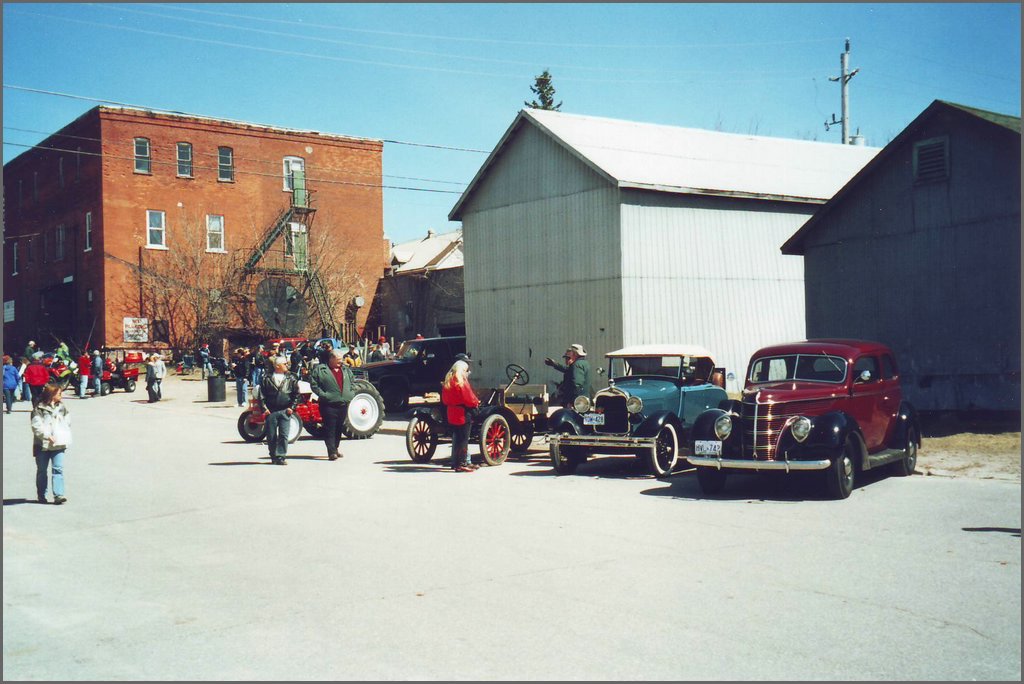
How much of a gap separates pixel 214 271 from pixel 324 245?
5.65 metres

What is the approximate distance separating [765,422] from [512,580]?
541 centimetres

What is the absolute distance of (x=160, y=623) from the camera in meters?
6.82

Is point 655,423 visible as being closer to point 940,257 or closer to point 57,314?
point 940,257

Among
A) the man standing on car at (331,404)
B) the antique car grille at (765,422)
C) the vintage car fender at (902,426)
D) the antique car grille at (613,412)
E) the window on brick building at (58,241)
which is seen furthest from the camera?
the window on brick building at (58,241)

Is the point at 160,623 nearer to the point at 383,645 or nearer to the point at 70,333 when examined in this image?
the point at 383,645

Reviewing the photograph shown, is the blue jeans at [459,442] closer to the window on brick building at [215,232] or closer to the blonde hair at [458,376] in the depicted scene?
the blonde hair at [458,376]

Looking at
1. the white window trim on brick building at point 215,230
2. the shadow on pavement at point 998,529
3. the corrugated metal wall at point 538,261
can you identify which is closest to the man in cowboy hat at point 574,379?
the shadow on pavement at point 998,529

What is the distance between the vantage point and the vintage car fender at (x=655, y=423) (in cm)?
1398

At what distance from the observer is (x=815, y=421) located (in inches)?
467

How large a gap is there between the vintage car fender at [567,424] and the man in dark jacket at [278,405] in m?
4.73

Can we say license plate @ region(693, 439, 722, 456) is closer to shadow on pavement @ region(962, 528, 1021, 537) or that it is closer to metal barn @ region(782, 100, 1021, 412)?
shadow on pavement @ region(962, 528, 1021, 537)

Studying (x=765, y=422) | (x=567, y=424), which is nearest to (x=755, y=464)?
(x=765, y=422)

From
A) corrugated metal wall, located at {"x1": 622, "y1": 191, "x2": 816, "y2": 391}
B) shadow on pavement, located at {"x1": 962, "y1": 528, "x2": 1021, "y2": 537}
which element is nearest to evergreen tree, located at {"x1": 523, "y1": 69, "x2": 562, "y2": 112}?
corrugated metal wall, located at {"x1": 622, "y1": 191, "x2": 816, "y2": 391}

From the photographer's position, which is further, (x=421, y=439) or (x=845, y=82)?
(x=845, y=82)
